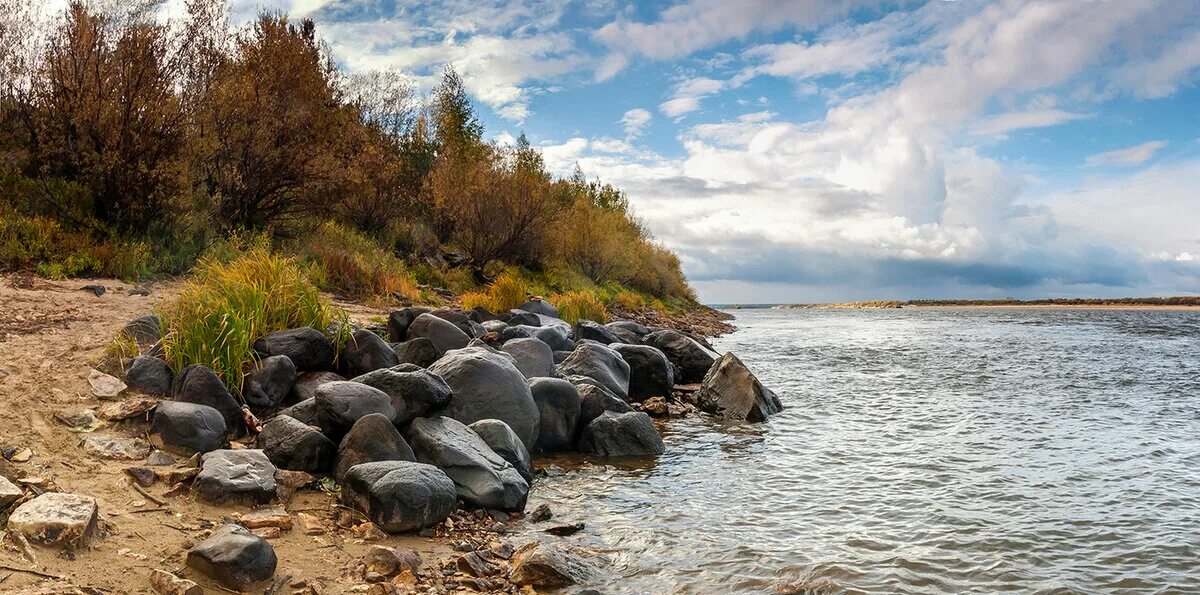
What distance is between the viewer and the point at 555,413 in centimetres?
926

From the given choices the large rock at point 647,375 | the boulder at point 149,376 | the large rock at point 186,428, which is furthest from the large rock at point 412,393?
the large rock at point 647,375

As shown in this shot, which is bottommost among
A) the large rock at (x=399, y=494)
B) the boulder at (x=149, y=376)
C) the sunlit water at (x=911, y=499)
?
the sunlit water at (x=911, y=499)

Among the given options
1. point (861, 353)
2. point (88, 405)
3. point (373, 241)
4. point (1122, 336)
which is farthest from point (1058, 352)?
point (88, 405)

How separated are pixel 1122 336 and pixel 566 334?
30.2m

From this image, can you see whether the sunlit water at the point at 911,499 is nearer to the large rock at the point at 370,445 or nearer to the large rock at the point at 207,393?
the large rock at the point at 370,445

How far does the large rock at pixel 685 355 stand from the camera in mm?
15492

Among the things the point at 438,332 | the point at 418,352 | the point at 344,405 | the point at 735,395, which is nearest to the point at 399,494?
the point at 344,405

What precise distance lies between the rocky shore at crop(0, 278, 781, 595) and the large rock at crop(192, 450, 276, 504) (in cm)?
2

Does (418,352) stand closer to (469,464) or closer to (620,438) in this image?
(620,438)

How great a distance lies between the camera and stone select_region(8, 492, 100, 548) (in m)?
4.10

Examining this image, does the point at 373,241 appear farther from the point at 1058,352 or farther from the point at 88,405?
the point at 1058,352

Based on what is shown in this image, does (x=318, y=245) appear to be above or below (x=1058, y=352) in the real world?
above

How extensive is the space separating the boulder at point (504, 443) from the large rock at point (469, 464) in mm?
203

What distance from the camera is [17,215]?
14633 millimetres
